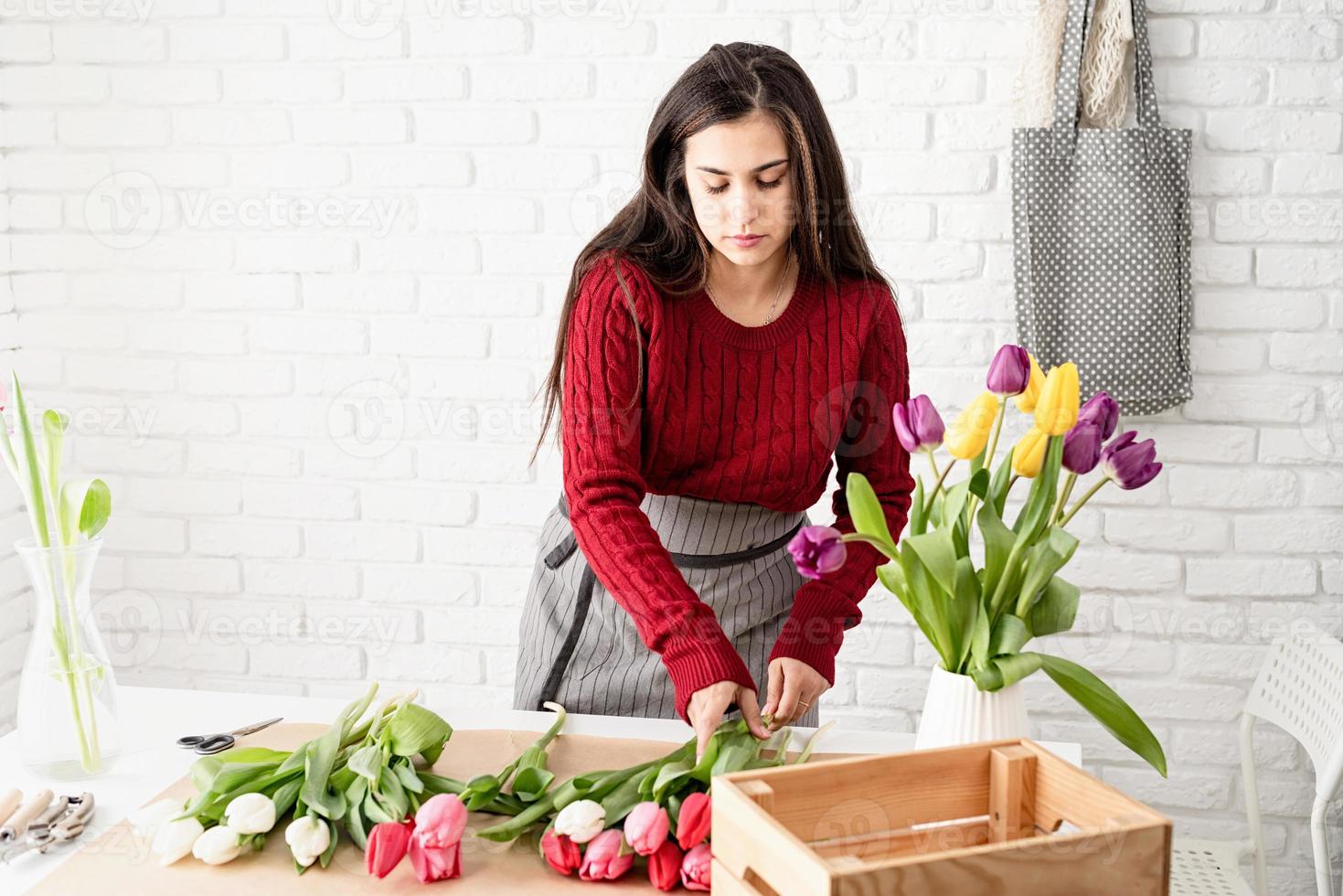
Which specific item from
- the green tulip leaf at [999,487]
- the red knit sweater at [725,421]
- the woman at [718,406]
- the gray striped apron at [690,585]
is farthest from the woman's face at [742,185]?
the green tulip leaf at [999,487]

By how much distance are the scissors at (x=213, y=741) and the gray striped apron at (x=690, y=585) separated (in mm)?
383

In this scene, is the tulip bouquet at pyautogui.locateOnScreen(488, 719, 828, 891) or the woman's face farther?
the woman's face

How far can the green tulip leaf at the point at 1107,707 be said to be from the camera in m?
0.96

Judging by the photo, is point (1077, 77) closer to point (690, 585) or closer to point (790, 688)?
point (690, 585)

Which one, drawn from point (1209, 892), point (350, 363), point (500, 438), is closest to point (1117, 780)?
point (1209, 892)

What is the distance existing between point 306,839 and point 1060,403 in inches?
27.3

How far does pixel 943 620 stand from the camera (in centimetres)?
99

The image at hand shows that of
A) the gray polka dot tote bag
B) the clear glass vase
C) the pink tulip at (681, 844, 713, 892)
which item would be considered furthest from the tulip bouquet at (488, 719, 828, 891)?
the gray polka dot tote bag

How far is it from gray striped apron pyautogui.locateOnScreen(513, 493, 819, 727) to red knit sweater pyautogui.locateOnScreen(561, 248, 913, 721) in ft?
0.11

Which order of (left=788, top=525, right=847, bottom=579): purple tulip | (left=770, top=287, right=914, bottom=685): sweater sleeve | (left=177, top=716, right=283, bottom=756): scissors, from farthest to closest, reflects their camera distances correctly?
1. (left=770, top=287, right=914, bottom=685): sweater sleeve
2. (left=177, top=716, right=283, bottom=756): scissors
3. (left=788, top=525, right=847, bottom=579): purple tulip

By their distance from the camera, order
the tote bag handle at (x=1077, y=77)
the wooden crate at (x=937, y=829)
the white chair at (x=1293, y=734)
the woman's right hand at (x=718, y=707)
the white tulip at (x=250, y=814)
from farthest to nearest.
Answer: the tote bag handle at (x=1077, y=77)
the white chair at (x=1293, y=734)
the woman's right hand at (x=718, y=707)
the white tulip at (x=250, y=814)
the wooden crate at (x=937, y=829)

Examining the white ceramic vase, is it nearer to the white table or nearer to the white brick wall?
the white table

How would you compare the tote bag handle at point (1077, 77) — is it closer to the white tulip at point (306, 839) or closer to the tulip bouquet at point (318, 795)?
the tulip bouquet at point (318, 795)

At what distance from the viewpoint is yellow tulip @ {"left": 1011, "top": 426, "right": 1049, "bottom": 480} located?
95 cm
